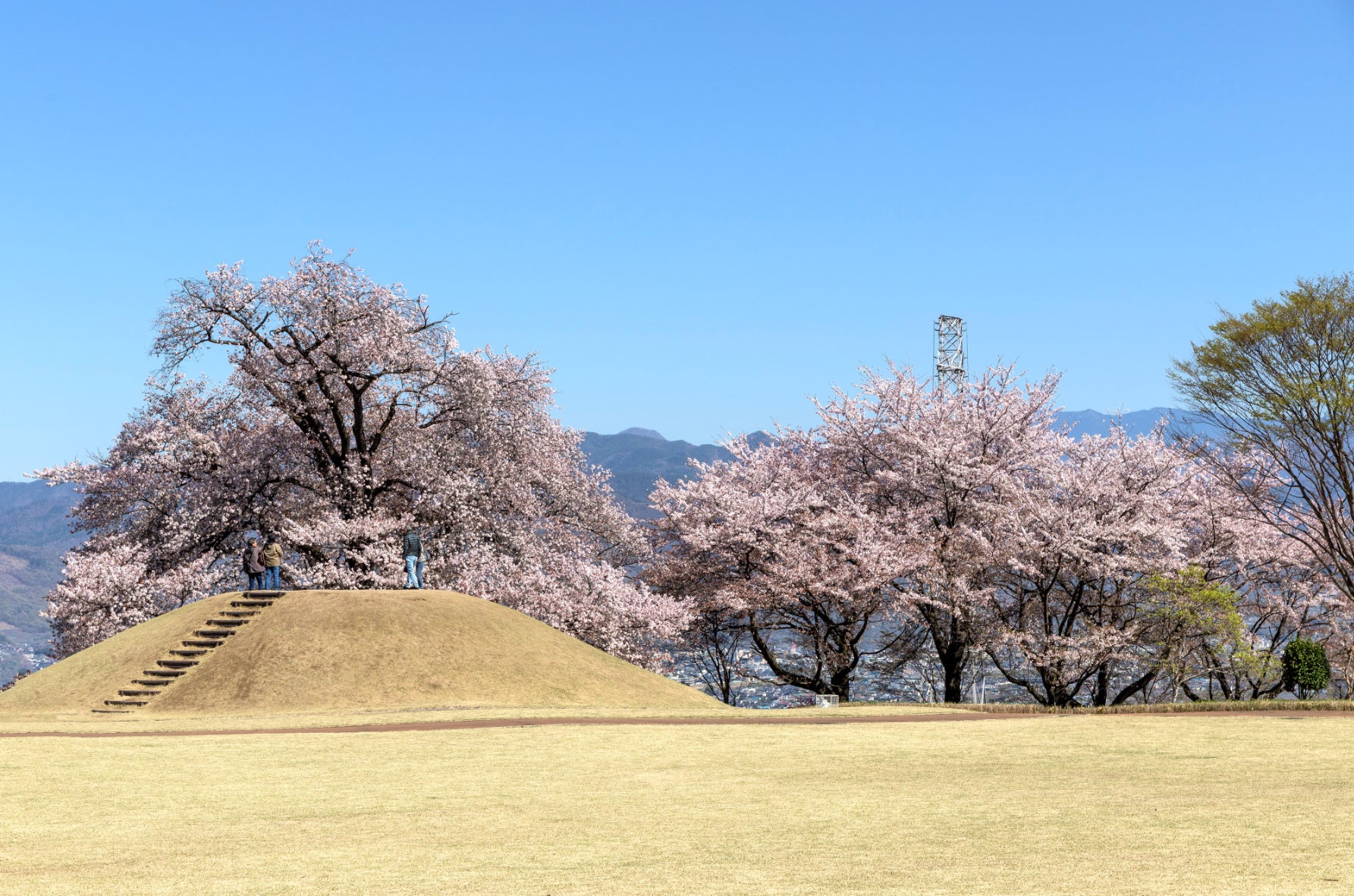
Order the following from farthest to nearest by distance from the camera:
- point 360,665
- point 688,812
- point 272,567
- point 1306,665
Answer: point 272,567 → point 1306,665 → point 360,665 → point 688,812

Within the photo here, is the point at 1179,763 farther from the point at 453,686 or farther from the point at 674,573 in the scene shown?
the point at 674,573

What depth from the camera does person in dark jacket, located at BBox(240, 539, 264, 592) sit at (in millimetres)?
35000

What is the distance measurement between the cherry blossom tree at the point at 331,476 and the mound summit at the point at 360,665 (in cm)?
644

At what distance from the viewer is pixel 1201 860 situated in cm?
964

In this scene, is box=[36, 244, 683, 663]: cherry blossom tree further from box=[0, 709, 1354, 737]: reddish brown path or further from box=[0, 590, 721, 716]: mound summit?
box=[0, 709, 1354, 737]: reddish brown path

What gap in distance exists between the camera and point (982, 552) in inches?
1553

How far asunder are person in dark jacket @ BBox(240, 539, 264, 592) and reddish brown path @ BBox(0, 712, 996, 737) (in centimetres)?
1139

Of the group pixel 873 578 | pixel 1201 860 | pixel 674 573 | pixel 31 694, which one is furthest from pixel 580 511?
pixel 1201 860

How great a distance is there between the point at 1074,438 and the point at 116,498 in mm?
36733

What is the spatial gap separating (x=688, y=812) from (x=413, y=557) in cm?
2204

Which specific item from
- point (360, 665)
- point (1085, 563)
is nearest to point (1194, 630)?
point (1085, 563)

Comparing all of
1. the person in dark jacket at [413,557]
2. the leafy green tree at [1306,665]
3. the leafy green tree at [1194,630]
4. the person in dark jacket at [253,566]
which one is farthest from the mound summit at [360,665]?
the leafy green tree at [1306,665]

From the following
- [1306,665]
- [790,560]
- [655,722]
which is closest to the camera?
[655,722]

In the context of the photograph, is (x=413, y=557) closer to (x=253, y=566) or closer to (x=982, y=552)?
(x=253, y=566)
